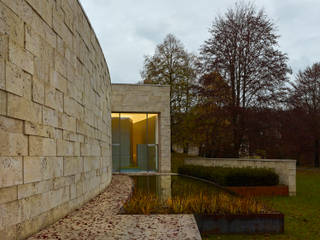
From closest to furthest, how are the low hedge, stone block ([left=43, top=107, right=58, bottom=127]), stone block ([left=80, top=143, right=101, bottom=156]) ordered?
stone block ([left=43, top=107, right=58, bottom=127])
stone block ([left=80, top=143, right=101, bottom=156])
the low hedge

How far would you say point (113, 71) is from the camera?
338ft

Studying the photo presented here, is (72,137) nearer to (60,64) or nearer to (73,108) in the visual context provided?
(73,108)

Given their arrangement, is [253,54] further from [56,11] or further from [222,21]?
[56,11]

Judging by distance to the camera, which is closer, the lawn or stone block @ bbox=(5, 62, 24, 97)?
stone block @ bbox=(5, 62, 24, 97)

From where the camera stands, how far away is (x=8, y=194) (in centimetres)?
356

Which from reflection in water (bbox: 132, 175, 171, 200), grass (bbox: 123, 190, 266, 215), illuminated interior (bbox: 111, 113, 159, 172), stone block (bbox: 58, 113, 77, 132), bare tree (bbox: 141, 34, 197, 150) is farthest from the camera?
bare tree (bbox: 141, 34, 197, 150)

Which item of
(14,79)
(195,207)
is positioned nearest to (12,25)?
(14,79)

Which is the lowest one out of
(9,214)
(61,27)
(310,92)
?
(9,214)

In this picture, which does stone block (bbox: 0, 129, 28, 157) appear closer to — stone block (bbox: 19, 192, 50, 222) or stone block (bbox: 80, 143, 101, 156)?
stone block (bbox: 19, 192, 50, 222)

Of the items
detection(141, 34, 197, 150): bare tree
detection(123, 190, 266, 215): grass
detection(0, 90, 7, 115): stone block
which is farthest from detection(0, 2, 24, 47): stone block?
detection(141, 34, 197, 150): bare tree

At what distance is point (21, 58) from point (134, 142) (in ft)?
56.2

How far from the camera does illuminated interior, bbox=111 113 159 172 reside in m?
20.5

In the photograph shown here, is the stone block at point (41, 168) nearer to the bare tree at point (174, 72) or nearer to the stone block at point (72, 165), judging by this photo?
the stone block at point (72, 165)

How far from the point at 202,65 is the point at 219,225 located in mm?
14222
